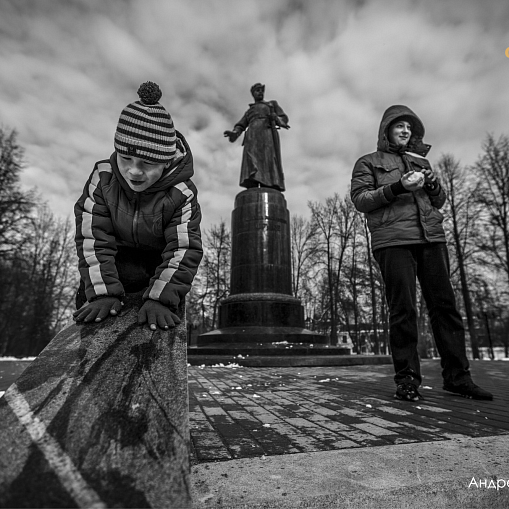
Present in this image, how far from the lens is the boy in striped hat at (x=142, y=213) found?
1814 mm

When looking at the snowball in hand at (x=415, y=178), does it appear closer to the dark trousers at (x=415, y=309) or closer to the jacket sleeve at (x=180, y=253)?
the dark trousers at (x=415, y=309)

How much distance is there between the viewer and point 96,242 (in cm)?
192

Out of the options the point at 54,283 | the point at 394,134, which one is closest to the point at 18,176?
the point at 54,283

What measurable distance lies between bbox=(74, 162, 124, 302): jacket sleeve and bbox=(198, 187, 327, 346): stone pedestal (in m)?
7.41

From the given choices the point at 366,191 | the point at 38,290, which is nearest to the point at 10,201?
the point at 38,290

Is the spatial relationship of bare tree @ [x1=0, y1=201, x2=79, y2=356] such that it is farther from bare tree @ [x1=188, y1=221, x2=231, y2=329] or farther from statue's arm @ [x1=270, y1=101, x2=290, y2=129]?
statue's arm @ [x1=270, y1=101, x2=290, y2=129]

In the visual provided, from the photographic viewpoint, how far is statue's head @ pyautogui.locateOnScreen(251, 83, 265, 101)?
42.0 feet

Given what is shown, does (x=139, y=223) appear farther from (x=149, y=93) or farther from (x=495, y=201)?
(x=495, y=201)

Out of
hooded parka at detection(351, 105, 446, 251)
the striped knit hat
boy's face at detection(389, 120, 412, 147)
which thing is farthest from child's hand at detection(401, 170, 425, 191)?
the striped knit hat

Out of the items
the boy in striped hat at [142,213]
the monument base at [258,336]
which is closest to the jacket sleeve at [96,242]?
the boy in striped hat at [142,213]

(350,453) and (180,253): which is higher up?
(180,253)

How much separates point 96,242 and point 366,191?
8.35 ft

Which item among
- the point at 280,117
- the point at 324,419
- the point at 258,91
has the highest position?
the point at 258,91

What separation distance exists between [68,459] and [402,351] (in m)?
2.88
